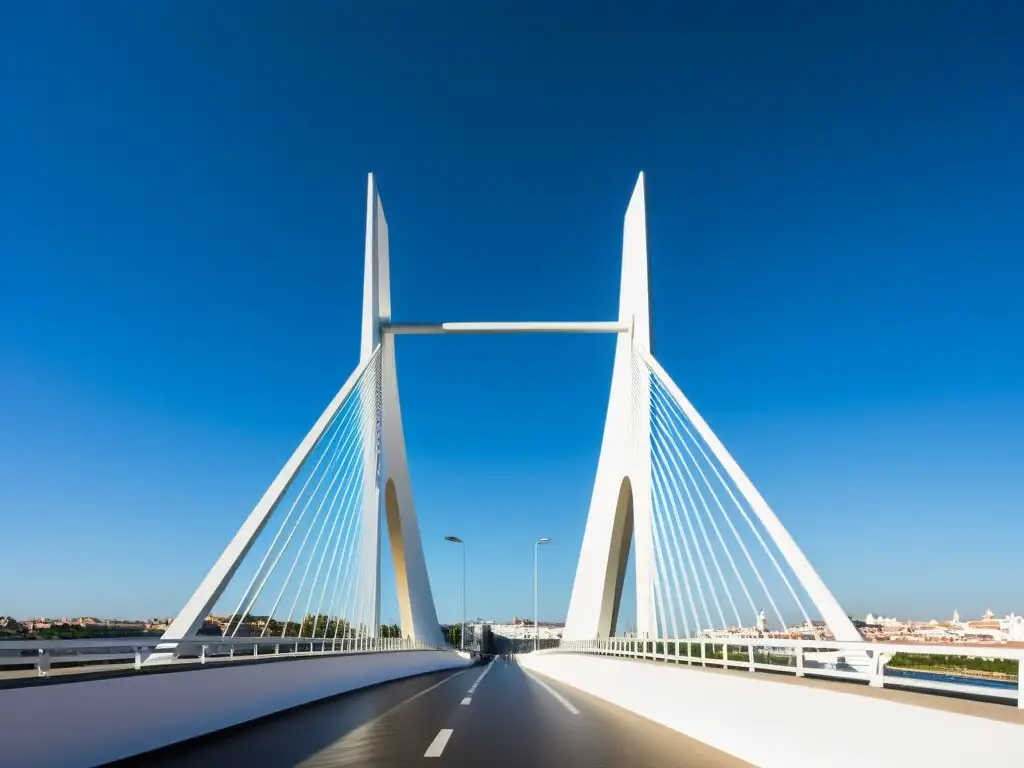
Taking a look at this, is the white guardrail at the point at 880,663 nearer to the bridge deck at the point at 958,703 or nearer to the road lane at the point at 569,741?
the bridge deck at the point at 958,703

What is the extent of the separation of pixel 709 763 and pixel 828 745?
4.64 ft

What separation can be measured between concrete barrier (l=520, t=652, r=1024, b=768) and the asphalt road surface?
11.7 inches

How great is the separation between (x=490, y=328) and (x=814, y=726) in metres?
23.9

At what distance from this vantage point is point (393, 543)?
120 feet

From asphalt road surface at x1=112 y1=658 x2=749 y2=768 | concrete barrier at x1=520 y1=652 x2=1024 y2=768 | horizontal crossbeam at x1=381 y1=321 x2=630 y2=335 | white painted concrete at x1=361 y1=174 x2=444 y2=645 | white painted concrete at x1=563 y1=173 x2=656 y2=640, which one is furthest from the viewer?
horizontal crossbeam at x1=381 y1=321 x2=630 y2=335

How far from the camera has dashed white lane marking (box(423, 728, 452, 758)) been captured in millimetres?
7371

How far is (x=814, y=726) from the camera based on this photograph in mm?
6152

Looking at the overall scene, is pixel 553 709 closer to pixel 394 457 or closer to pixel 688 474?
pixel 688 474

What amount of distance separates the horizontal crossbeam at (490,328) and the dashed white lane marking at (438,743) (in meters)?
20.5

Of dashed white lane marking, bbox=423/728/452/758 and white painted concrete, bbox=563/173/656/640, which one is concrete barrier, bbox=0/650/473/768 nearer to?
dashed white lane marking, bbox=423/728/452/758

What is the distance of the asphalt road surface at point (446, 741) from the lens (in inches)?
277

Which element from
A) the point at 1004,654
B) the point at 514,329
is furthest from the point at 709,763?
the point at 514,329

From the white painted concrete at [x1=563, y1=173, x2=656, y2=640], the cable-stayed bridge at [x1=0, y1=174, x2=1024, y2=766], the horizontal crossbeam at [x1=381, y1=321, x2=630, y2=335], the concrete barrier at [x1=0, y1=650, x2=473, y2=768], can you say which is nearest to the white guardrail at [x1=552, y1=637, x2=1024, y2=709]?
the cable-stayed bridge at [x1=0, y1=174, x2=1024, y2=766]

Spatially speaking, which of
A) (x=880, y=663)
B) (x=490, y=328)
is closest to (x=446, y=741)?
(x=880, y=663)
